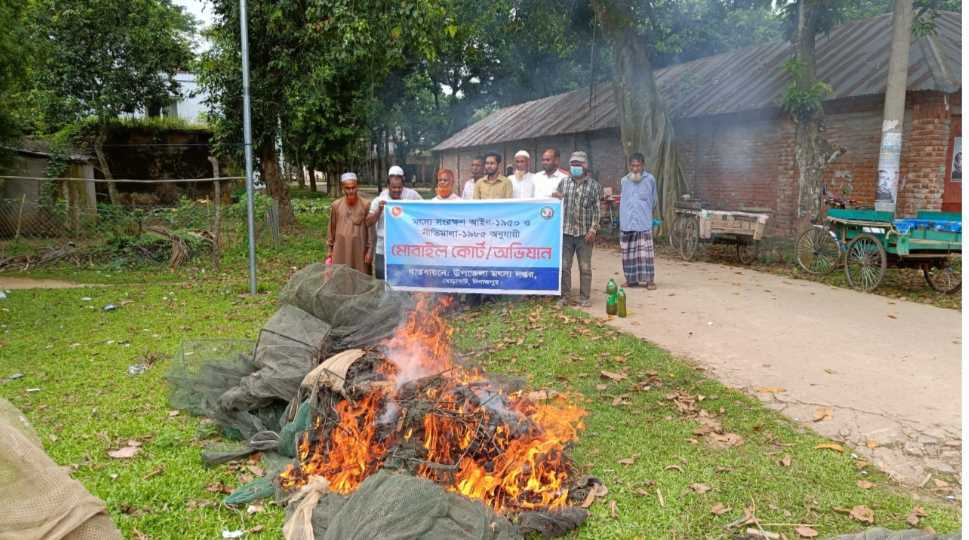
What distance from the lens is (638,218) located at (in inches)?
385

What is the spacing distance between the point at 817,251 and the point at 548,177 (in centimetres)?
512

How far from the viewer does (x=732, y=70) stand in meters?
18.8

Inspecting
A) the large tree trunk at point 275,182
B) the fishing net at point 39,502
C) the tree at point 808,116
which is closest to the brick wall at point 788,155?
the tree at point 808,116

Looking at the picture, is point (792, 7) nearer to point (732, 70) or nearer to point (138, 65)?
point (732, 70)

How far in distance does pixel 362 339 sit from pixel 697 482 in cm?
290

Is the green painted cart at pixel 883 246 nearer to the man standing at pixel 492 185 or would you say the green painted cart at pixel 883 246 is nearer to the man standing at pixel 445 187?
the man standing at pixel 492 185

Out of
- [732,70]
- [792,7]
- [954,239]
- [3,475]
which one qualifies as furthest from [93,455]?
[732,70]

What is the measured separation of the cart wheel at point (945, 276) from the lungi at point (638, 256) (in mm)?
3693

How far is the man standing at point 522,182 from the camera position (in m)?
9.31

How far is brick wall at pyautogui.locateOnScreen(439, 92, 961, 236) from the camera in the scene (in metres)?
12.9

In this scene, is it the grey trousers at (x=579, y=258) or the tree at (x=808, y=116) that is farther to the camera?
the tree at (x=808, y=116)

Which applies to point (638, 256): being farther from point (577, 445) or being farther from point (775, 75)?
point (775, 75)

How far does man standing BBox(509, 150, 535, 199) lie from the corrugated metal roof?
672cm

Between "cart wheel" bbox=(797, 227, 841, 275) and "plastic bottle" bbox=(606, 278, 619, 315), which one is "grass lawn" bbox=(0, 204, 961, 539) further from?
"cart wheel" bbox=(797, 227, 841, 275)
